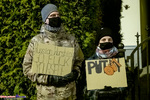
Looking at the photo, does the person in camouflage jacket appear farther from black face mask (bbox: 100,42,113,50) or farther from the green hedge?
the green hedge

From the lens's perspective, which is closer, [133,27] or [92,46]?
[92,46]

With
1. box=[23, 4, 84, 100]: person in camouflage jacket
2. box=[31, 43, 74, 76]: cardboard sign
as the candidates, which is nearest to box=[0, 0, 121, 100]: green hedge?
box=[23, 4, 84, 100]: person in camouflage jacket

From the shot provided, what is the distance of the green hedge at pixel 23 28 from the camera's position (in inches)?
153

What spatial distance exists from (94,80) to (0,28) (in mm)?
1797

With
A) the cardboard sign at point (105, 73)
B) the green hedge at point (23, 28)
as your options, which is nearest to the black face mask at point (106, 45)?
the cardboard sign at point (105, 73)

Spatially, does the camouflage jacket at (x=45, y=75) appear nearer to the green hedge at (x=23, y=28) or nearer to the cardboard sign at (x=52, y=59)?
the cardboard sign at (x=52, y=59)

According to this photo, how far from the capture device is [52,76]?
2.88 m

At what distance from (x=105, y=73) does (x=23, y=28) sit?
160 cm

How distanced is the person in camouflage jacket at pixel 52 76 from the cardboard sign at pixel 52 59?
0.18 ft

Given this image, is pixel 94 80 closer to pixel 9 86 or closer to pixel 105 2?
pixel 9 86

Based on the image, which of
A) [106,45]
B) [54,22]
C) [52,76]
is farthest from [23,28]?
[106,45]

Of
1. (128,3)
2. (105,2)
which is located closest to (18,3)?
(105,2)

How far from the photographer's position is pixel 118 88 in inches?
114

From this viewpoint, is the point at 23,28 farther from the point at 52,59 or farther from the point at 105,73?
the point at 105,73
